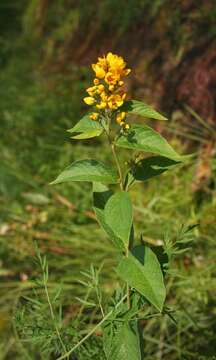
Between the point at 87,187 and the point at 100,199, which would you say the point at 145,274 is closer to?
the point at 100,199

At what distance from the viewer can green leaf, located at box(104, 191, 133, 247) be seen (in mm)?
999

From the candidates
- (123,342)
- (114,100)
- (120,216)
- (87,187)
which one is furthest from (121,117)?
(87,187)

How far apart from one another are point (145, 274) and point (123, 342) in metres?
0.13

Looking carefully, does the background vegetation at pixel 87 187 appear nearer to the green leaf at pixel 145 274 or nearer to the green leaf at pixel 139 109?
the green leaf at pixel 145 274

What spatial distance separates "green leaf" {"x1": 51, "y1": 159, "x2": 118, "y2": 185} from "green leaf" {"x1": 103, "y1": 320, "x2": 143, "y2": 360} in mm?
237

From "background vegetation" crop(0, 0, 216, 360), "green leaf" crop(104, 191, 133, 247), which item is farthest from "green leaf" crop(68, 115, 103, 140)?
"background vegetation" crop(0, 0, 216, 360)

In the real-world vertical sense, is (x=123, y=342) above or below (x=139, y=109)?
below

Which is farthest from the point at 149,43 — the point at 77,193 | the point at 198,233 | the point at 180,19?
the point at 198,233

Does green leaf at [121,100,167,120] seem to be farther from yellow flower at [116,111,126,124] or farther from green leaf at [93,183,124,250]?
green leaf at [93,183,124,250]

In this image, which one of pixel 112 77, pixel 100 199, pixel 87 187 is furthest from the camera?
pixel 87 187

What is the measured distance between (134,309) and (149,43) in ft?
5.91

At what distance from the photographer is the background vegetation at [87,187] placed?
170 cm

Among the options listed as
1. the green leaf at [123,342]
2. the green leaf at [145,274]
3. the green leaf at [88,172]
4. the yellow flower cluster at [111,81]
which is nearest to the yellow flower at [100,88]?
the yellow flower cluster at [111,81]

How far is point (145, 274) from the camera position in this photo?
3.39 feet
